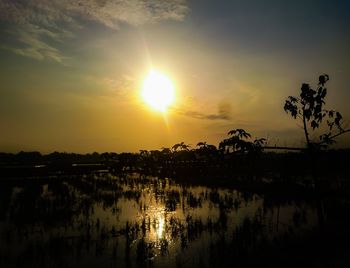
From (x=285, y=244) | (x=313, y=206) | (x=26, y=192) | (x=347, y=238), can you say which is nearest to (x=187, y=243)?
(x=285, y=244)

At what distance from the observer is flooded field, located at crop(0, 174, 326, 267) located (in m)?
9.55

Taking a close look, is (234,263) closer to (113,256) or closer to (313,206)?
(113,256)

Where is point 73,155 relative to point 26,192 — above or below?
above

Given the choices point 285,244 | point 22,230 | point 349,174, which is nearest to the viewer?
point 285,244

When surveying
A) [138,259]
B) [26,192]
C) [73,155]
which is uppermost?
[73,155]

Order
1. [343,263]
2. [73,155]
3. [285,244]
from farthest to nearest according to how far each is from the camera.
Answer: [73,155] → [285,244] → [343,263]

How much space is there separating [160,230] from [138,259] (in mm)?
3454

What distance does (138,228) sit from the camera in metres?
13.0

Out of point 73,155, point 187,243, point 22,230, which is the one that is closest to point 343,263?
point 187,243

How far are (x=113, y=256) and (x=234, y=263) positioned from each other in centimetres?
362

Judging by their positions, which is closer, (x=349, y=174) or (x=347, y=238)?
(x=347, y=238)

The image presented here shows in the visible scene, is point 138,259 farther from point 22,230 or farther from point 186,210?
point 186,210

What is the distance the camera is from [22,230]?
1268 cm

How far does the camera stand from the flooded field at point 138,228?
955cm
